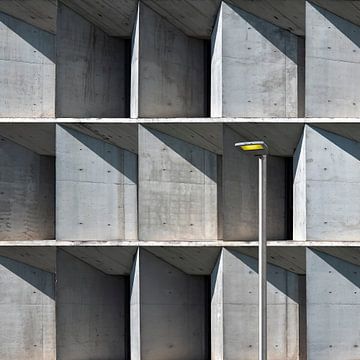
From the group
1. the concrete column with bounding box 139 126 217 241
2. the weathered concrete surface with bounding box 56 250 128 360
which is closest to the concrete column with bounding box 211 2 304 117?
the concrete column with bounding box 139 126 217 241

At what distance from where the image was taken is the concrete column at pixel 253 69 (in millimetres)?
18469

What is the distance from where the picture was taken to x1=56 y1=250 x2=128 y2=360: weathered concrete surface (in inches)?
742

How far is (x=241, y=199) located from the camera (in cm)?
1859

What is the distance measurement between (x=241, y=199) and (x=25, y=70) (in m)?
6.68

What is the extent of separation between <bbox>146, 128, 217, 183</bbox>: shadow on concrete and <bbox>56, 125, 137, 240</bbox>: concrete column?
1.08m

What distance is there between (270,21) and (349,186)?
15.4 ft

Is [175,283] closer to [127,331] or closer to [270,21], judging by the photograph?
[127,331]

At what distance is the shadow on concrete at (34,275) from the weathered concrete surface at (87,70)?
4.11 m

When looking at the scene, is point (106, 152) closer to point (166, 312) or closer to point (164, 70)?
point (164, 70)

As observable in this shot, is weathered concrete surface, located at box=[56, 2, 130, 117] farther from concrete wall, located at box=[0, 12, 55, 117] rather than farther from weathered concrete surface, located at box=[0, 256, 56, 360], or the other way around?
weathered concrete surface, located at box=[0, 256, 56, 360]

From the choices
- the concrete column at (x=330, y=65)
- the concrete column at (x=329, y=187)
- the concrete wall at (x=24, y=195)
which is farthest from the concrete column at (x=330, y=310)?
the concrete wall at (x=24, y=195)

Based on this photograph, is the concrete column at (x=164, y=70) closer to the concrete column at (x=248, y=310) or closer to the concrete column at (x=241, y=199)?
the concrete column at (x=241, y=199)

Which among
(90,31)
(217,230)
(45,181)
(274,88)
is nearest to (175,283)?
(217,230)


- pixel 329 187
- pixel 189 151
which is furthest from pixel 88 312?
pixel 329 187
